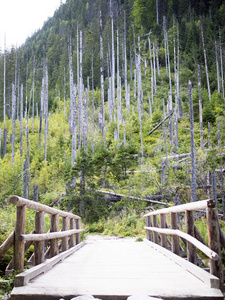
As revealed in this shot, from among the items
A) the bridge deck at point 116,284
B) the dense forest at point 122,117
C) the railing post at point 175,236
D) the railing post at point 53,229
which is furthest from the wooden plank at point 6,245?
the dense forest at point 122,117

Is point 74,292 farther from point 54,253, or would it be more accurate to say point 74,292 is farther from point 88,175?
point 88,175

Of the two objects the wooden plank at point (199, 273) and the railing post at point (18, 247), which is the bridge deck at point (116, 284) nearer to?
the wooden plank at point (199, 273)

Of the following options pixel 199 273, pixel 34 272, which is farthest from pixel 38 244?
pixel 199 273

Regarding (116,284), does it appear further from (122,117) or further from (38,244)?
(122,117)

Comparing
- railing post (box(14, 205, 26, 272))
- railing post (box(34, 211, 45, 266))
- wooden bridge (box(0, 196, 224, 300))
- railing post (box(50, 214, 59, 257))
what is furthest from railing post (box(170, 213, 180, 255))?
railing post (box(14, 205, 26, 272))

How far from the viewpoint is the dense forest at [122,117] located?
13.7 metres

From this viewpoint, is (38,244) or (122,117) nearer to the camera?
(38,244)

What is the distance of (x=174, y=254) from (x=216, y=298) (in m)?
1.98

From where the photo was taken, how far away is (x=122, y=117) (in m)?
27.1

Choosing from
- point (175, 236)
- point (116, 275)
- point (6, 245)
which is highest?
point (6, 245)

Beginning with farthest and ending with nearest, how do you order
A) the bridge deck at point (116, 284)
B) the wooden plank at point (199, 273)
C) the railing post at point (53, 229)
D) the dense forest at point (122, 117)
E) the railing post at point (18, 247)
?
the dense forest at point (122, 117)
the railing post at point (53, 229)
the railing post at point (18, 247)
the wooden plank at point (199, 273)
the bridge deck at point (116, 284)

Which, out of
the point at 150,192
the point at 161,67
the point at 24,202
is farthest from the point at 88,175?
the point at 161,67

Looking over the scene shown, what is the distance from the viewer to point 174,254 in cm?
437

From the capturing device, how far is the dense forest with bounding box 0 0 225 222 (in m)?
13.7
